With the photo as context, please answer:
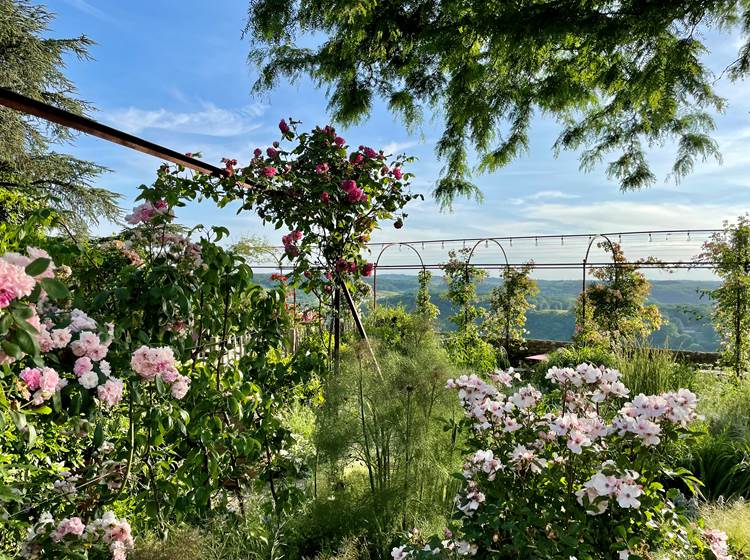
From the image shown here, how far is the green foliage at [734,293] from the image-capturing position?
6.03 metres

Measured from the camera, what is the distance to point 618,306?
25.0 feet

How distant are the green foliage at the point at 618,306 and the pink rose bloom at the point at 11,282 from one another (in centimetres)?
762

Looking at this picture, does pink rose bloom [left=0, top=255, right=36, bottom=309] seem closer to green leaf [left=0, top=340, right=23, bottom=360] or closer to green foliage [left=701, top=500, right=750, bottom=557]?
green leaf [left=0, top=340, right=23, bottom=360]

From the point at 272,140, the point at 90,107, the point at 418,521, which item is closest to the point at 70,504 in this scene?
the point at 418,521

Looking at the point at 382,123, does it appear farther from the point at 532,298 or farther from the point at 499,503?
the point at 532,298

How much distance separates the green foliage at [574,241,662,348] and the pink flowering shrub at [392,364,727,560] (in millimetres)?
6447

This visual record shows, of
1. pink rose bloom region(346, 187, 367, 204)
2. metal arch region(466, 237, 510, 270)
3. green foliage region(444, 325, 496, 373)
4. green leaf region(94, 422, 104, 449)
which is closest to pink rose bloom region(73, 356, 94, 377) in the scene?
green leaf region(94, 422, 104, 449)

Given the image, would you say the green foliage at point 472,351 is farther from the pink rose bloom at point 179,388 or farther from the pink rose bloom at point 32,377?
the pink rose bloom at point 32,377

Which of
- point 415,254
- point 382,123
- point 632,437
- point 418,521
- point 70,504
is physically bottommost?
point 418,521

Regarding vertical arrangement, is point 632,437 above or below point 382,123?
below

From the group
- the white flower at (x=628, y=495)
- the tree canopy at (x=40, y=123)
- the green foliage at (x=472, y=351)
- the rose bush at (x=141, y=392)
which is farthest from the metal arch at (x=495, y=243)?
the tree canopy at (x=40, y=123)

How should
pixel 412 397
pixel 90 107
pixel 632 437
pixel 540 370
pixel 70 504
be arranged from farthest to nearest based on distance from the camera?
1. pixel 90 107
2. pixel 540 370
3. pixel 412 397
4. pixel 70 504
5. pixel 632 437

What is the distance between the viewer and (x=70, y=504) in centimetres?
157

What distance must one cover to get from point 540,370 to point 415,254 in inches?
138
